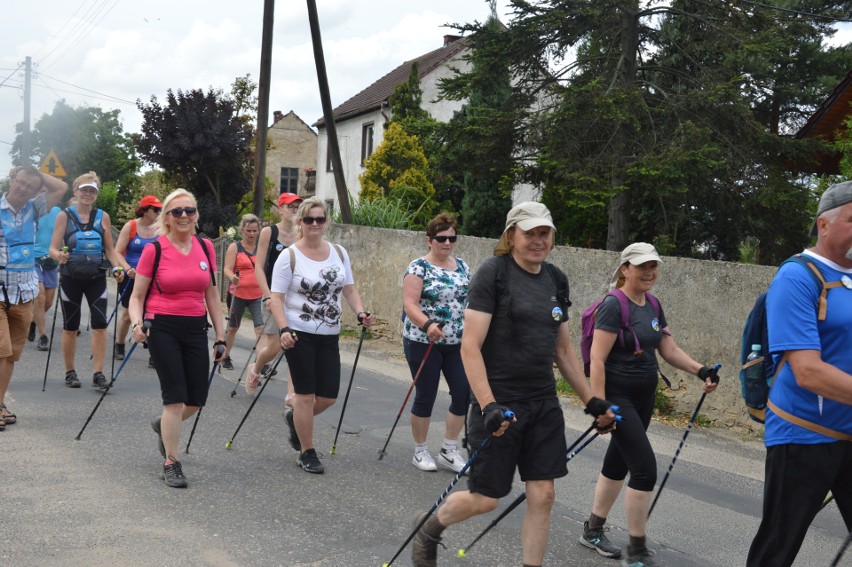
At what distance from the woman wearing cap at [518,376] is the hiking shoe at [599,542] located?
41.3 inches

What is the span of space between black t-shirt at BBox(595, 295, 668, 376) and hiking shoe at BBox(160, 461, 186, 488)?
9.50 feet

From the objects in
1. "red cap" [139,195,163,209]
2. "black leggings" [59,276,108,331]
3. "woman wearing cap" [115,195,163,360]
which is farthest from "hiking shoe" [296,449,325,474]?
"woman wearing cap" [115,195,163,360]

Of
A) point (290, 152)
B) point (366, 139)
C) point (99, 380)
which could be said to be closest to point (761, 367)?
point (99, 380)

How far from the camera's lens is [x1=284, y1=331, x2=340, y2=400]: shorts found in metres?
6.16

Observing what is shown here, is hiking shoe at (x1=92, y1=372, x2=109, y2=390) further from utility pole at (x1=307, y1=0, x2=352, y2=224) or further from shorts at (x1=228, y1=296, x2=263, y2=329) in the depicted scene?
utility pole at (x1=307, y1=0, x2=352, y2=224)

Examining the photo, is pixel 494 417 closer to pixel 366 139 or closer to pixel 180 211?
pixel 180 211

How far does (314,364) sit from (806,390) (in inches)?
146

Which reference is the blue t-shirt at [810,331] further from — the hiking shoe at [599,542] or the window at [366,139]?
the window at [366,139]

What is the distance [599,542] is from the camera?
194 inches

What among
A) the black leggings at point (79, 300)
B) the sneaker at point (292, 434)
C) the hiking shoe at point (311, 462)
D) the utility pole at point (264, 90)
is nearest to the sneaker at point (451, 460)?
the hiking shoe at point (311, 462)

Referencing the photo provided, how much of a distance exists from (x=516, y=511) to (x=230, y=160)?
1153 inches

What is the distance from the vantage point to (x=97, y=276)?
9.01 m

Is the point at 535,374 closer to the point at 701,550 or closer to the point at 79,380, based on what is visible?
the point at 701,550

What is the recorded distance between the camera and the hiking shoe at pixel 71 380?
8891 mm
